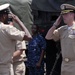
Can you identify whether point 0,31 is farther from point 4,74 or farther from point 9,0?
point 9,0

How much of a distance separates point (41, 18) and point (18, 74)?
170 cm

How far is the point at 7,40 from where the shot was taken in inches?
261

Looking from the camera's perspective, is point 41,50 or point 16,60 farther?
point 41,50

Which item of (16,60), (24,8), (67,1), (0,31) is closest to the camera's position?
(0,31)

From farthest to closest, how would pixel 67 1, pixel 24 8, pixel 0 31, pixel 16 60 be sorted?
pixel 24 8, pixel 67 1, pixel 16 60, pixel 0 31

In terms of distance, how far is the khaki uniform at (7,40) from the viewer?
6621 mm

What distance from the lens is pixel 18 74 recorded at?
312 inches

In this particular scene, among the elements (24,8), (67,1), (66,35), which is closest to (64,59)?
(66,35)

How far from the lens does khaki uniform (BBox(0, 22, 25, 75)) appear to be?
21.7 ft

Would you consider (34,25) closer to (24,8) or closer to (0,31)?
(24,8)

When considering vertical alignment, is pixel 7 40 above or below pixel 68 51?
above

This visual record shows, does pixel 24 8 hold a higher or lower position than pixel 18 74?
higher

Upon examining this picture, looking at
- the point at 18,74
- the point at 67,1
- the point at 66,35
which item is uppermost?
the point at 67,1

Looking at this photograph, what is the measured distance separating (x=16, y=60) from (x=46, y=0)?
1.60m
